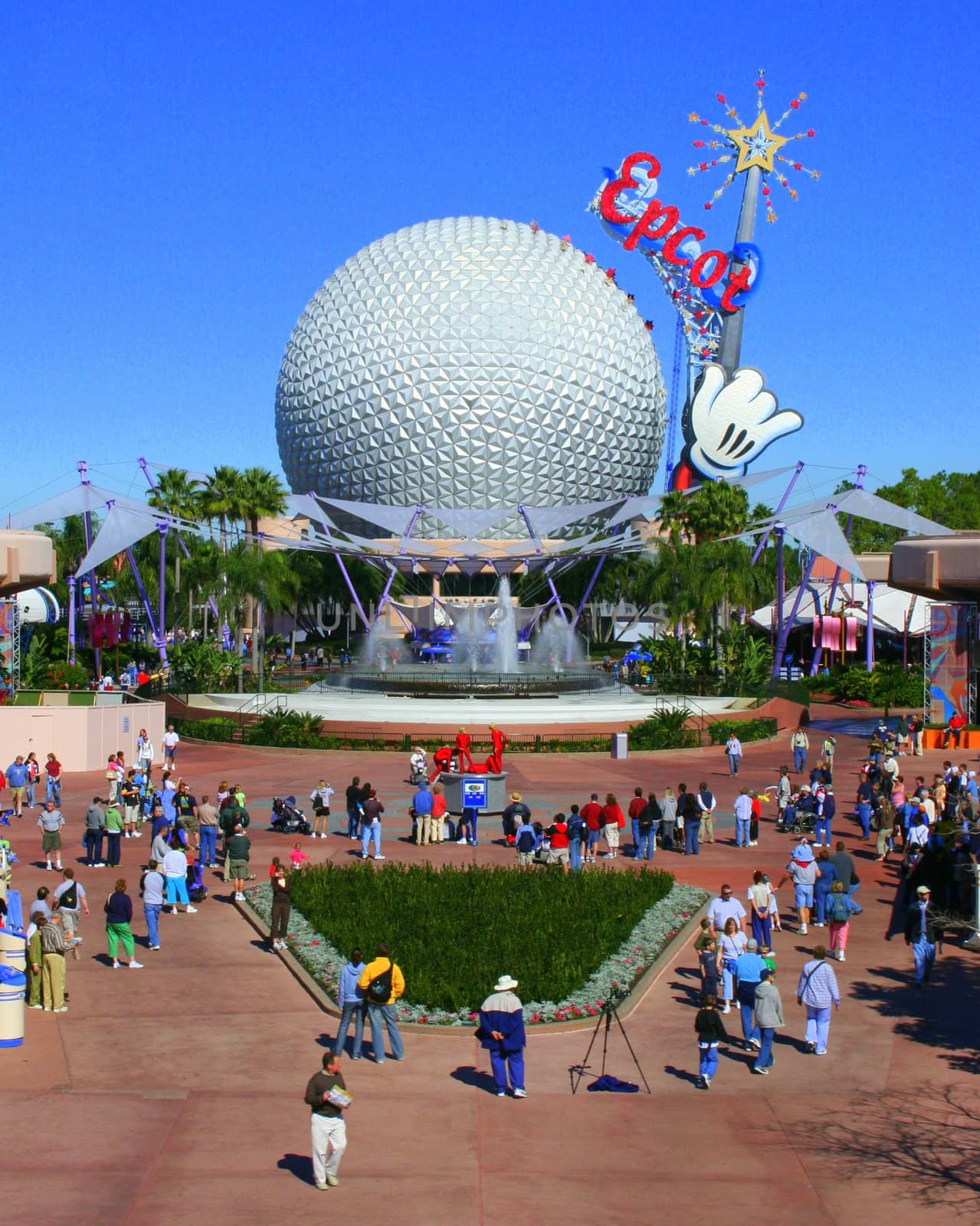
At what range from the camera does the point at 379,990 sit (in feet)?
42.8

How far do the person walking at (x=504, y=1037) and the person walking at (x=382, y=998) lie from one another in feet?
3.62

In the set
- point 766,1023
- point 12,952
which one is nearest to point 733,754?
point 766,1023

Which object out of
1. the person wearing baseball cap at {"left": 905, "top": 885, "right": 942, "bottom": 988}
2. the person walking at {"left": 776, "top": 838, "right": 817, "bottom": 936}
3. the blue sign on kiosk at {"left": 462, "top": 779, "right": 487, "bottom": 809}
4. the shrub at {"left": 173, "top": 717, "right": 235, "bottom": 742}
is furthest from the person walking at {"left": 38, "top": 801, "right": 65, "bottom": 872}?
the shrub at {"left": 173, "top": 717, "right": 235, "bottom": 742}

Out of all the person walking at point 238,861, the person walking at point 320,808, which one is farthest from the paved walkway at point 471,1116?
the person walking at point 320,808

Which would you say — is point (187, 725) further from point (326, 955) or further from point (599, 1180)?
point (599, 1180)

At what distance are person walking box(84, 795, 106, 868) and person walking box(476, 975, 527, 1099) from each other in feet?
36.1

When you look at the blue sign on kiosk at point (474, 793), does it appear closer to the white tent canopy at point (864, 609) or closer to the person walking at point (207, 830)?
the person walking at point (207, 830)

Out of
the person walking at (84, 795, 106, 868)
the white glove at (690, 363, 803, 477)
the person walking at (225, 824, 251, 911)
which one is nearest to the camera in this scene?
the person walking at (225, 824, 251, 911)

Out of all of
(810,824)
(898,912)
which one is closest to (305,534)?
(810,824)

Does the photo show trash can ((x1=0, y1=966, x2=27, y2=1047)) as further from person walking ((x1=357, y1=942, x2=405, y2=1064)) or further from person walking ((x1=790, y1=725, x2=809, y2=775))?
person walking ((x1=790, y1=725, x2=809, y2=775))

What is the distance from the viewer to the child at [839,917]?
16.4 m

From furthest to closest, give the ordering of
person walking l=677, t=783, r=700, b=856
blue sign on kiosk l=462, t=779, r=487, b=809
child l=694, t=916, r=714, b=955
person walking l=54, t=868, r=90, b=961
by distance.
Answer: blue sign on kiosk l=462, t=779, r=487, b=809, person walking l=677, t=783, r=700, b=856, person walking l=54, t=868, r=90, b=961, child l=694, t=916, r=714, b=955

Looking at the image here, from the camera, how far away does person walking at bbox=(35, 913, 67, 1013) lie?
47.4 ft

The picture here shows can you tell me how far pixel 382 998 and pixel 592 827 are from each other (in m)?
9.76
